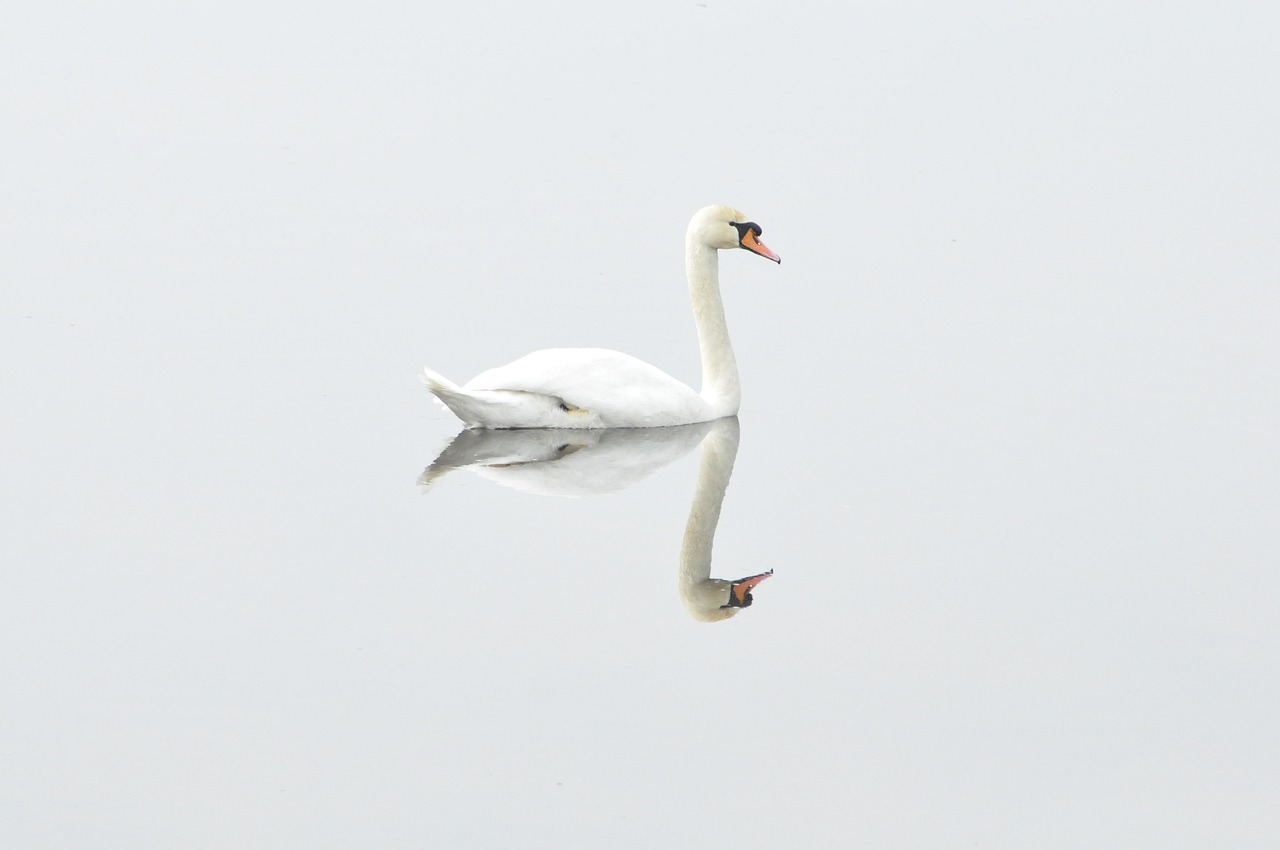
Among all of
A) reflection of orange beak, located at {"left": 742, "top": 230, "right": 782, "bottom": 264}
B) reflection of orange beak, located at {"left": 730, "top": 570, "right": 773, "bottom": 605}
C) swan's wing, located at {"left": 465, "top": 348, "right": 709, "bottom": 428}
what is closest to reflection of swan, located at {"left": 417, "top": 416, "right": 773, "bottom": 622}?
reflection of orange beak, located at {"left": 730, "top": 570, "right": 773, "bottom": 605}

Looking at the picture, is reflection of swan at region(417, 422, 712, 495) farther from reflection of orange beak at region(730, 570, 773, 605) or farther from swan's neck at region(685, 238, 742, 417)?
reflection of orange beak at region(730, 570, 773, 605)

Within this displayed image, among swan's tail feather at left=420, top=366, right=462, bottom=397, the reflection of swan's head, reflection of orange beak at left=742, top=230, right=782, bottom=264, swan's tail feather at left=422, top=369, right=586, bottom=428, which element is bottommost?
the reflection of swan's head

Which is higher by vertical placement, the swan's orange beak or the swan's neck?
the swan's neck

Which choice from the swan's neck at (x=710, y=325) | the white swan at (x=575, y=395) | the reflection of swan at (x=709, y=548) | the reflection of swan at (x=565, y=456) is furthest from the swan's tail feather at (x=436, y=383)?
the swan's neck at (x=710, y=325)

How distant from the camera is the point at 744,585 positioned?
8.40m

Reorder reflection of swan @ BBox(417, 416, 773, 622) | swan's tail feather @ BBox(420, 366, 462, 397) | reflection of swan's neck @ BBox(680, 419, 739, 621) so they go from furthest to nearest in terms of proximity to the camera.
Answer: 1. swan's tail feather @ BBox(420, 366, 462, 397)
2. reflection of swan @ BBox(417, 416, 773, 622)
3. reflection of swan's neck @ BBox(680, 419, 739, 621)

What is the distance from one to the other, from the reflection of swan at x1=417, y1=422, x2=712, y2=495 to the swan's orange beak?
4.28ft

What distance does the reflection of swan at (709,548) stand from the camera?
819 cm

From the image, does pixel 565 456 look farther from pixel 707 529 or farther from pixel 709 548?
pixel 709 548

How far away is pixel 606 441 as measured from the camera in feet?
34.7

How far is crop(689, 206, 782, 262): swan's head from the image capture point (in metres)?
11.4

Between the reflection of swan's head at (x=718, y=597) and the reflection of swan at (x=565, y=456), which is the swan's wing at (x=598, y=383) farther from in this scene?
the reflection of swan's head at (x=718, y=597)

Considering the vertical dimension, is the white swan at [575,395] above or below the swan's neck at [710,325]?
below

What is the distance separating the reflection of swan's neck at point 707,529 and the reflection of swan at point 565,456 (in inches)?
5.3
